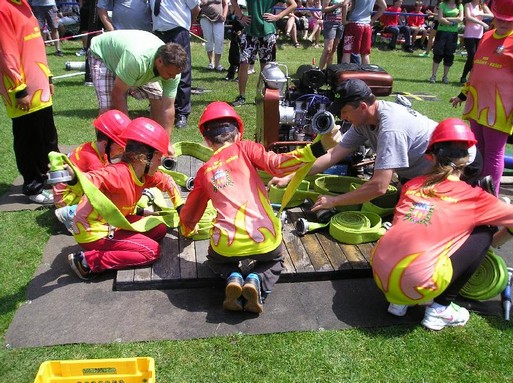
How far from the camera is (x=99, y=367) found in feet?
7.33

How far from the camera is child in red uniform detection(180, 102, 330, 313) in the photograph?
10.2 feet

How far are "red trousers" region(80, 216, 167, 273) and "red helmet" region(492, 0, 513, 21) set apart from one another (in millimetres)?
3262

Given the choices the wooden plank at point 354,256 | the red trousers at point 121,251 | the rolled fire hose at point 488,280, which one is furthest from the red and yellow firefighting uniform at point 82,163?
the rolled fire hose at point 488,280

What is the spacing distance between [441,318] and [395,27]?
1464cm

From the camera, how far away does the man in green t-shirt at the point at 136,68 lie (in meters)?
4.61

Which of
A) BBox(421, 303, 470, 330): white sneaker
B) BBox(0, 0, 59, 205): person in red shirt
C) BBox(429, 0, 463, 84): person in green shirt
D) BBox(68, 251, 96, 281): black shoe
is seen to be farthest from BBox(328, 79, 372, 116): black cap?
BBox(429, 0, 463, 84): person in green shirt

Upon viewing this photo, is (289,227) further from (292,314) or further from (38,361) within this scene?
(38,361)

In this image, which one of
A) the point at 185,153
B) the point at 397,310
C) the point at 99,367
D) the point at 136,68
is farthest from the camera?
the point at 185,153

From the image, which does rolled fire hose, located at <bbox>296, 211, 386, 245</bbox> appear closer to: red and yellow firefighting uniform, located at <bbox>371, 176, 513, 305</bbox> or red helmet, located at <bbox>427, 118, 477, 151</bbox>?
red and yellow firefighting uniform, located at <bbox>371, 176, 513, 305</bbox>

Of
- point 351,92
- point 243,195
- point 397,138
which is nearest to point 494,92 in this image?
point 397,138

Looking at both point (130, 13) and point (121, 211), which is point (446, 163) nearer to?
point (121, 211)

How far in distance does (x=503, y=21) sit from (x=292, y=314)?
2.93 meters

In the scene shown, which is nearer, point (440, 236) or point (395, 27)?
point (440, 236)

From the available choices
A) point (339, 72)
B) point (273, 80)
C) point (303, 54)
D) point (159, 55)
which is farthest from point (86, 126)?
point (303, 54)
